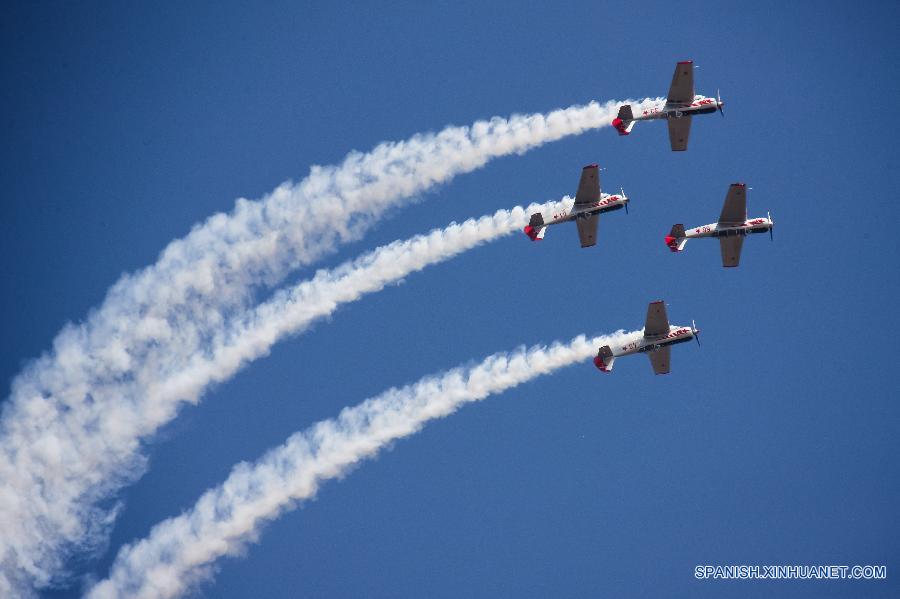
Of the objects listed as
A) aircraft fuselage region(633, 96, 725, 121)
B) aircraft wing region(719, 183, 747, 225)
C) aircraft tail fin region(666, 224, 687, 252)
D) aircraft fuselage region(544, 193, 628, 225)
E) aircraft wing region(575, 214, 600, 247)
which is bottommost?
aircraft wing region(575, 214, 600, 247)

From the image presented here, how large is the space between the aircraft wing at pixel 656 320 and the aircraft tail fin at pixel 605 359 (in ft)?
5.96

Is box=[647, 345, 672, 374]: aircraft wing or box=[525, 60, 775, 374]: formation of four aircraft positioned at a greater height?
box=[525, 60, 775, 374]: formation of four aircraft

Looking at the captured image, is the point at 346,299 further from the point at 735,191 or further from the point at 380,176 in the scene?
the point at 735,191

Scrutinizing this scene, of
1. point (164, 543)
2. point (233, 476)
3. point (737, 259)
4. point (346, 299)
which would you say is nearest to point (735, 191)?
point (737, 259)

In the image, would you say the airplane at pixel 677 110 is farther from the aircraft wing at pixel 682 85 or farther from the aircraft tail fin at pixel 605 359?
the aircraft tail fin at pixel 605 359

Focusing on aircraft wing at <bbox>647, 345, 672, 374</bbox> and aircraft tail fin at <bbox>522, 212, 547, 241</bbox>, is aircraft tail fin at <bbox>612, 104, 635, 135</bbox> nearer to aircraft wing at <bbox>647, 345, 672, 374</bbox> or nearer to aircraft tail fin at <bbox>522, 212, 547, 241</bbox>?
aircraft tail fin at <bbox>522, 212, 547, 241</bbox>

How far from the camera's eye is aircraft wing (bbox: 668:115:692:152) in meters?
51.0

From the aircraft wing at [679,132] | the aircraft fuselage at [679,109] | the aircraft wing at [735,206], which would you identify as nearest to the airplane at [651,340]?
Answer: the aircraft wing at [735,206]

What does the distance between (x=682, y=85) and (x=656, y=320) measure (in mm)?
10125

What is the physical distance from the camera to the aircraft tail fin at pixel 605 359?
50688mm

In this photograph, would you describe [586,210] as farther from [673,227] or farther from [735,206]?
[735,206]

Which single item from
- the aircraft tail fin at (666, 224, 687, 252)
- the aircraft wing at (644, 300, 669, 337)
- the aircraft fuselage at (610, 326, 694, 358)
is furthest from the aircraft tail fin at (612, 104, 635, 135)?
the aircraft fuselage at (610, 326, 694, 358)

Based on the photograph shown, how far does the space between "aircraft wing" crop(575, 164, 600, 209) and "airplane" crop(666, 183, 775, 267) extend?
14.3 feet

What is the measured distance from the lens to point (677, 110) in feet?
166
